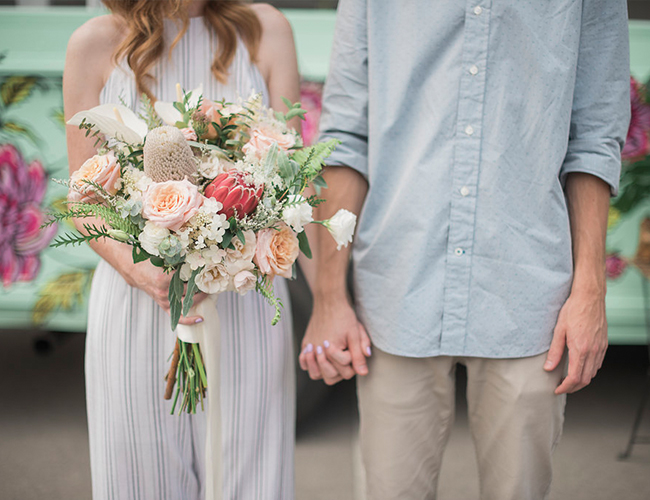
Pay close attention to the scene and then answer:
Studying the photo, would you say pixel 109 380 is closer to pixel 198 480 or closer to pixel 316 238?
pixel 198 480

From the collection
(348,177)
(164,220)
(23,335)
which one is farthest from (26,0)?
(164,220)

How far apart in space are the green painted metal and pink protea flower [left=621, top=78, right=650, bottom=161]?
0.10 m

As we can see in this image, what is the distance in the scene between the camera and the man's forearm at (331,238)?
1437mm

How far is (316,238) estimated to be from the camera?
5.02 ft

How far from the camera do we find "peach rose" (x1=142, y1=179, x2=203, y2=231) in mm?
984

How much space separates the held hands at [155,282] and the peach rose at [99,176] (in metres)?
0.21

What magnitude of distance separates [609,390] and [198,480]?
2.74 metres

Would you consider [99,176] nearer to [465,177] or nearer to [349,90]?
[349,90]

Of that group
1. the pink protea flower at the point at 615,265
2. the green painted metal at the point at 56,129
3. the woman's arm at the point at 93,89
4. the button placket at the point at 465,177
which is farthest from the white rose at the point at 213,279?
the pink protea flower at the point at 615,265

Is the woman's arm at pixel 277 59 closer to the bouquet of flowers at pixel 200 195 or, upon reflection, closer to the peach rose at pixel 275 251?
the bouquet of flowers at pixel 200 195

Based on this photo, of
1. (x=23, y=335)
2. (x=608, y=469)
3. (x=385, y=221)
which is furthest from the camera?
(x=23, y=335)

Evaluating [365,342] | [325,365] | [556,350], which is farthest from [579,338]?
[325,365]

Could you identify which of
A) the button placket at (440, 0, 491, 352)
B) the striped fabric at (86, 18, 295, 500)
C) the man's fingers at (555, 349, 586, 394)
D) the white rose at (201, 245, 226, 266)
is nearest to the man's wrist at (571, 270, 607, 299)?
the man's fingers at (555, 349, 586, 394)

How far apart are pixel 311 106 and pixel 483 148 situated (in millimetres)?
1402
